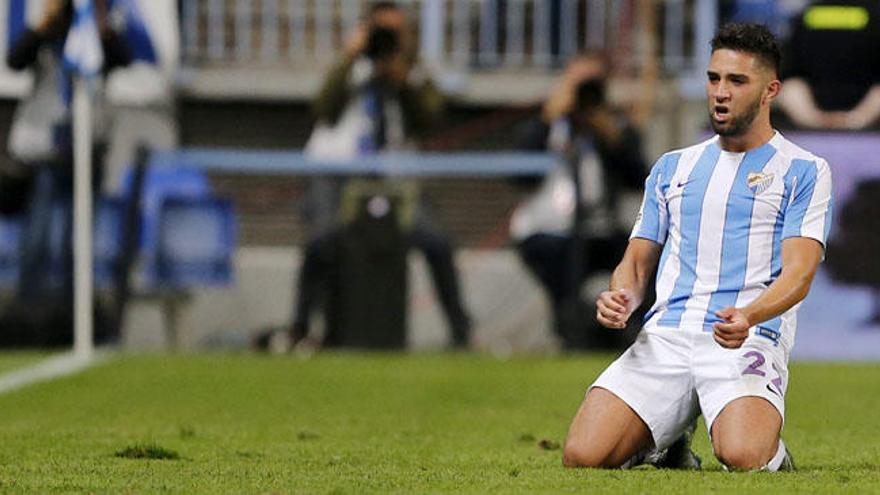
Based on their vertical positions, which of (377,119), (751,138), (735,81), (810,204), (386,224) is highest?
(735,81)

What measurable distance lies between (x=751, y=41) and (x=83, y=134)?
25.6 ft

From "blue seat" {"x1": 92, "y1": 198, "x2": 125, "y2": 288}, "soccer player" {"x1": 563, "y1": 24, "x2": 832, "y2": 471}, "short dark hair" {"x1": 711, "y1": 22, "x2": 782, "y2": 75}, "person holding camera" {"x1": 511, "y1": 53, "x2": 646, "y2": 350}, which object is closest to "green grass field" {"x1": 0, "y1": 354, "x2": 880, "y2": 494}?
"soccer player" {"x1": 563, "y1": 24, "x2": 832, "y2": 471}

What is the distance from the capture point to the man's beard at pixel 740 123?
768 centimetres

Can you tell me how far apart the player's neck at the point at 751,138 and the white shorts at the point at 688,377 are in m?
0.66

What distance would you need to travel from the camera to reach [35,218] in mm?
16141

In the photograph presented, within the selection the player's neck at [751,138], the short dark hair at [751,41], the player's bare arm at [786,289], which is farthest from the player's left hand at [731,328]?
the short dark hair at [751,41]

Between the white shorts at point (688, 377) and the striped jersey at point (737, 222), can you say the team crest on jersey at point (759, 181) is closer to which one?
the striped jersey at point (737, 222)

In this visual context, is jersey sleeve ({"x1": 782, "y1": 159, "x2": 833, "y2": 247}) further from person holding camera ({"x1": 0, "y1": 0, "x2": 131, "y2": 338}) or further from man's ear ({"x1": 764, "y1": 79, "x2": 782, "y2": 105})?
person holding camera ({"x1": 0, "y1": 0, "x2": 131, "y2": 338})

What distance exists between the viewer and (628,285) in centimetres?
776

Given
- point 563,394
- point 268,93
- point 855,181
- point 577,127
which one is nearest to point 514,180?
point 577,127

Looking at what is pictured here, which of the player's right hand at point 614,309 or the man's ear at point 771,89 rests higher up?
the man's ear at point 771,89

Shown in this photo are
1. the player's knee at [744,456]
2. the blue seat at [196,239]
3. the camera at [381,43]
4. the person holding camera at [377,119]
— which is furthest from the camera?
the blue seat at [196,239]

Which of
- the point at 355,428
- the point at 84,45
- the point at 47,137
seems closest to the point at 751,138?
the point at 355,428

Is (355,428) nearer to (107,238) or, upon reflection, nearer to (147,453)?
(147,453)
